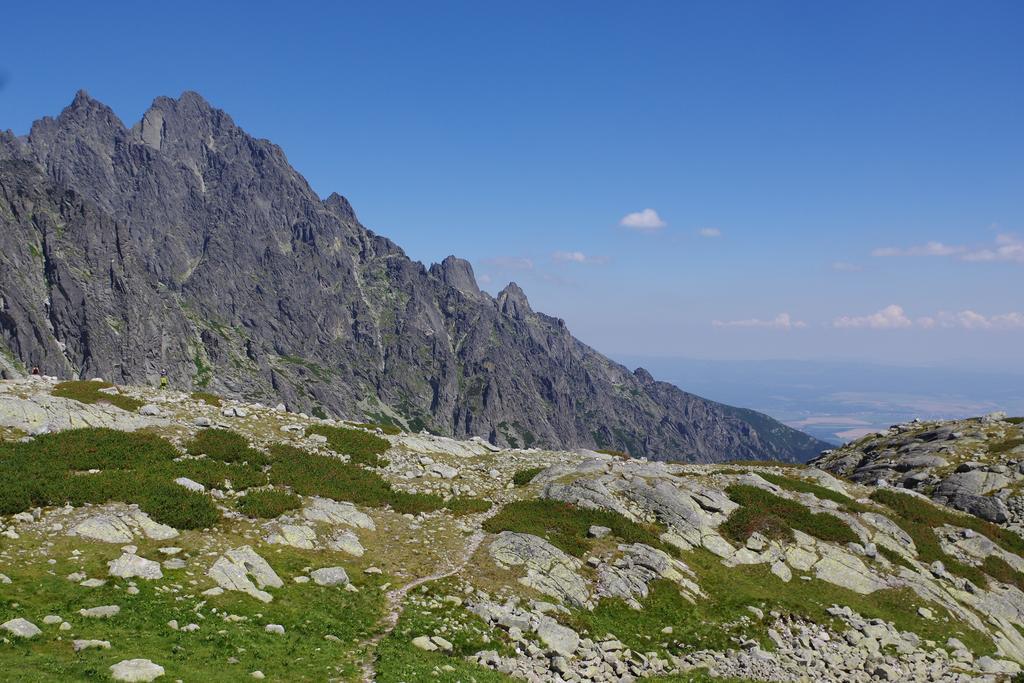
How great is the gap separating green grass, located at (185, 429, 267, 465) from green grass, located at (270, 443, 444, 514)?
1.21m

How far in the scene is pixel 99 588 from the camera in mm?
19703

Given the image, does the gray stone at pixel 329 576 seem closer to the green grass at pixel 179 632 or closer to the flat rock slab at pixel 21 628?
the green grass at pixel 179 632

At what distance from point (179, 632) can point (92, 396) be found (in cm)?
2797

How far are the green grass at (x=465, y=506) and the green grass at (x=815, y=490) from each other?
2311cm

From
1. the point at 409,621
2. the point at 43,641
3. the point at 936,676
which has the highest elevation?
the point at 43,641

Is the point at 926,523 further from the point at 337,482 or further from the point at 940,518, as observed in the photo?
the point at 337,482

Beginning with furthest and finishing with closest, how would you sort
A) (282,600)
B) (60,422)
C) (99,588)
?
(60,422), (282,600), (99,588)

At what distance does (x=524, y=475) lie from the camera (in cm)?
4056

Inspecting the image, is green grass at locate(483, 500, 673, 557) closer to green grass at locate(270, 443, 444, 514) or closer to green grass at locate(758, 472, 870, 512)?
green grass at locate(270, 443, 444, 514)

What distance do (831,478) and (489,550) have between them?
33326 mm

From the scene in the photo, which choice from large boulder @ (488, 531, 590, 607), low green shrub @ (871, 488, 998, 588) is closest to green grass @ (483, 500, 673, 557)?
large boulder @ (488, 531, 590, 607)

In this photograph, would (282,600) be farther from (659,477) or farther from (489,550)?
(659,477)

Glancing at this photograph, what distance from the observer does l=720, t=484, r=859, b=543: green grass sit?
1371 inches

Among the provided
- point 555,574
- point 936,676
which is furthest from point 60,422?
point 936,676
